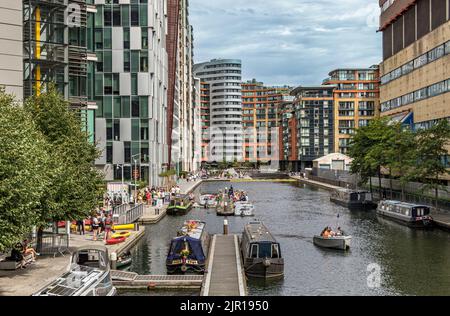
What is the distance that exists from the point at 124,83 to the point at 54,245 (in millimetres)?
59614

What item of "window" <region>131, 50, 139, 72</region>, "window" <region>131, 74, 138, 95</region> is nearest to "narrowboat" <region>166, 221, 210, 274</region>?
"window" <region>131, 74, 138, 95</region>

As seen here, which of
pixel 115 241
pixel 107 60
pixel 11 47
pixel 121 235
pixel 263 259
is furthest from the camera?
pixel 107 60

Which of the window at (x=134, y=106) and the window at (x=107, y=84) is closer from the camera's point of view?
the window at (x=107, y=84)

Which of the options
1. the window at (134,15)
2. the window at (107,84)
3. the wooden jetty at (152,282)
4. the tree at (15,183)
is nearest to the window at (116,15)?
the window at (134,15)

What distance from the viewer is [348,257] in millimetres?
46281

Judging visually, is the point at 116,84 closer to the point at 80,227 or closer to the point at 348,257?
the point at 80,227

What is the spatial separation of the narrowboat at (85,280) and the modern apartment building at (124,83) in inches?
2493

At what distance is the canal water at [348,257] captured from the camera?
3572 cm

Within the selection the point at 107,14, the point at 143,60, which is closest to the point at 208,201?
the point at 143,60

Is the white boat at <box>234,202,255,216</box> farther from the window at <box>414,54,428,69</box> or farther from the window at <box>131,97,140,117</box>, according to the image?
the window at <box>414,54,428,69</box>

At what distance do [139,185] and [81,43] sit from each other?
103ft

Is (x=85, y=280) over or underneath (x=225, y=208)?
over

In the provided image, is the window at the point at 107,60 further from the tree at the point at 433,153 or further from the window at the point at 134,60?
the tree at the point at 433,153
